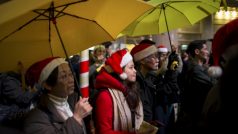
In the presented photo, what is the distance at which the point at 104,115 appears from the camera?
155 inches

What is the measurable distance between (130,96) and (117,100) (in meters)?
0.25

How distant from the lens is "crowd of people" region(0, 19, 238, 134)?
5.49 ft

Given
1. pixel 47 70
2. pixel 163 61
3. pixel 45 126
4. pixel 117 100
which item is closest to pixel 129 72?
pixel 117 100

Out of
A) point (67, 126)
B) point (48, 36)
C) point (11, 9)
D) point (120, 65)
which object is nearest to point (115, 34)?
point (120, 65)

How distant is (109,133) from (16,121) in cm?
102

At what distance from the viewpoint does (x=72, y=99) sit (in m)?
3.90

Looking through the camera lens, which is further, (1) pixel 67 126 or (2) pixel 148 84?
(2) pixel 148 84

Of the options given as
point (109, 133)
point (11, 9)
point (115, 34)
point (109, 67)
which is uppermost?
point (11, 9)

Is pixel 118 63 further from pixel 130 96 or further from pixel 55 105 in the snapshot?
pixel 55 105

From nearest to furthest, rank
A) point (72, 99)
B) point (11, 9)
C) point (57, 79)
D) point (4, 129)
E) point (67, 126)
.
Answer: point (4, 129) → point (11, 9) → point (67, 126) → point (57, 79) → point (72, 99)

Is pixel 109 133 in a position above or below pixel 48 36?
below

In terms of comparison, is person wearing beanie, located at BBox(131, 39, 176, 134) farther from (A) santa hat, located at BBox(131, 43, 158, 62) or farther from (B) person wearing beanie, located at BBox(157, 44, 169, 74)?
(B) person wearing beanie, located at BBox(157, 44, 169, 74)

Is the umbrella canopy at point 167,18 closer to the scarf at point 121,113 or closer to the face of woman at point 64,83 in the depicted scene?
the scarf at point 121,113

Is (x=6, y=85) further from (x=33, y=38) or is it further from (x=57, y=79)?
(x=57, y=79)
